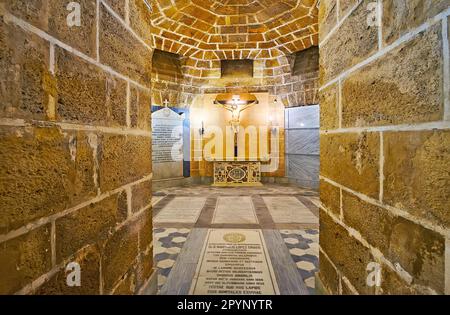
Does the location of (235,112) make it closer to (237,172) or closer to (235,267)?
(237,172)

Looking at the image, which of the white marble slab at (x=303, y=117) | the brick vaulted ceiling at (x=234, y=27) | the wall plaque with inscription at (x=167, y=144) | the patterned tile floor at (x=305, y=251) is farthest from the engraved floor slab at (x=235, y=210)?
the brick vaulted ceiling at (x=234, y=27)

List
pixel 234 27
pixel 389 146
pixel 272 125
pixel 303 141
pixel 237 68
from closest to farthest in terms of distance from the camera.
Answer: pixel 389 146 → pixel 234 27 → pixel 303 141 → pixel 272 125 → pixel 237 68

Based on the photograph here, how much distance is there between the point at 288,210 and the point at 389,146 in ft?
10.7

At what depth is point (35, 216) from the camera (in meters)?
0.69

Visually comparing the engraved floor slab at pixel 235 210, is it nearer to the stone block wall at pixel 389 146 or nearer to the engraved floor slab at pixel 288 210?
the engraved floor slab at pixel 288 210

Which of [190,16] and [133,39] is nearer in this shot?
[133,39]

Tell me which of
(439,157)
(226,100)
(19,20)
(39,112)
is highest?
(226,100)

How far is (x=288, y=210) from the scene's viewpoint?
12.8 feet

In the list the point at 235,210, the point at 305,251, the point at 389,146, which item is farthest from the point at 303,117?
the point at 389,146

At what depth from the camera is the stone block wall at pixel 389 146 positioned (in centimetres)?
64

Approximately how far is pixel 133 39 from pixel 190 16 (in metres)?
4.15

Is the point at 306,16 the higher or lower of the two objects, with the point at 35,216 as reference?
higher
